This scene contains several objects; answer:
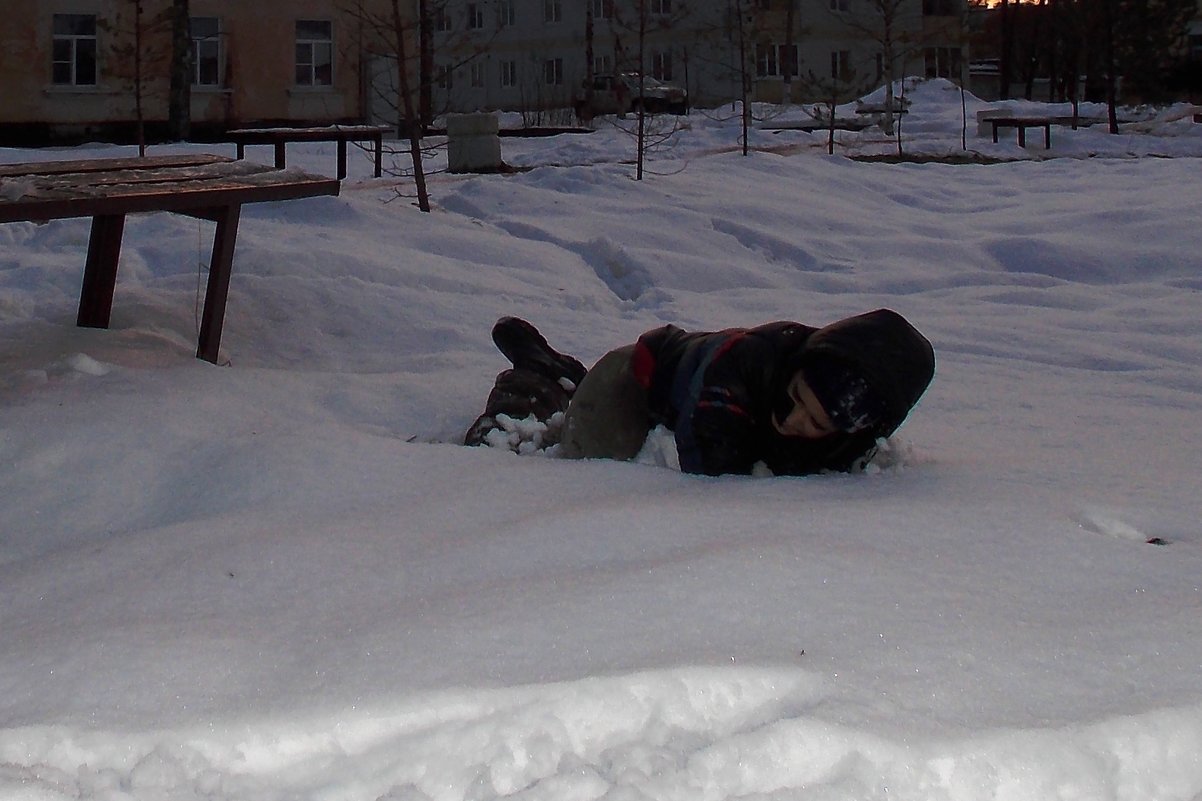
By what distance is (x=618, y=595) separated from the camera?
225cm

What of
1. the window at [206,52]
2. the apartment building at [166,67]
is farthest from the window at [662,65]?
the window at [206,52]

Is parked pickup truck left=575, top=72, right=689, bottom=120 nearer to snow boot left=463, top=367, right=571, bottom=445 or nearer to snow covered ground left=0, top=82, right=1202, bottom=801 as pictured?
snow covered ground left=0, top=82, right=1202, bottom=801

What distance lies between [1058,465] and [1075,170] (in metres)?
11.1

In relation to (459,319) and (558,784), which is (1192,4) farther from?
(558,784)

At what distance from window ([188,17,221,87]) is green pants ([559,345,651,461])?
2038 cm

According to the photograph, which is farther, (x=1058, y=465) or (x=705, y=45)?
(x=705, y=45)

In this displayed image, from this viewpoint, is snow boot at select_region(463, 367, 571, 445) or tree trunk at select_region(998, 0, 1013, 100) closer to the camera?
snow boot at select_region(463, 367, 571, 445)

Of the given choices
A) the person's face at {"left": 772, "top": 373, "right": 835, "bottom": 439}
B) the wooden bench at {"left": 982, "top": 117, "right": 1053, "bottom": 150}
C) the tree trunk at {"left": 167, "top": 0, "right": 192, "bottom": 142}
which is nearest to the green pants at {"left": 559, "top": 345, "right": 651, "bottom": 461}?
the person's face at {"left": 772, "top": 373, "right": 835, "bottom": 439}

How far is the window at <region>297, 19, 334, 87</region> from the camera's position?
23094 mm

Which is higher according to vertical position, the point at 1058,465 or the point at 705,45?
the point at 705,45

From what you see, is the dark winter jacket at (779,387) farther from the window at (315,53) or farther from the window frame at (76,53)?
the window at (315,53)

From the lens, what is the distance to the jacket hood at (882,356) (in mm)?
2998

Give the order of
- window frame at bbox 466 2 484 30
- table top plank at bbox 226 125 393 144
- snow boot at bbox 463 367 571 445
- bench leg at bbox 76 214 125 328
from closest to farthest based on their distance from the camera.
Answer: snow boot at bbox 463 367 571 445 → bench leg at bbox 76 214 125 328 → table top plank at bbox 226 125 393 144 → window frame at bbox 466 2 484 30

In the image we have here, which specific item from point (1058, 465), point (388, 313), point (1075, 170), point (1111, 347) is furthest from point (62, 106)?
point (1058, 465)
